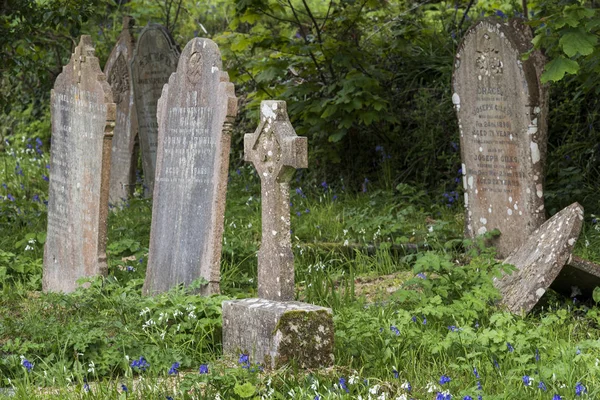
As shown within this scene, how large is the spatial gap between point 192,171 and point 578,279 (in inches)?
103

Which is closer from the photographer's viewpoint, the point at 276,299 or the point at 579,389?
the point at 579,389

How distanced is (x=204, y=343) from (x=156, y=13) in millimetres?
9621

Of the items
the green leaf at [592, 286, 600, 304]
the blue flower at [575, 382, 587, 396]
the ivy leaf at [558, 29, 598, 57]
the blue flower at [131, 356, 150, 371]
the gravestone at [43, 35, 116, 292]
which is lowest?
the blue flower at [131, 356, 150, 371]

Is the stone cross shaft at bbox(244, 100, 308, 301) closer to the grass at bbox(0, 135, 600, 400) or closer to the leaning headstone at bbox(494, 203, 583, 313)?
the grass at bbox(0, 135, 600, 400)

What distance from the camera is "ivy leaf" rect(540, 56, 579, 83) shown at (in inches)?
248

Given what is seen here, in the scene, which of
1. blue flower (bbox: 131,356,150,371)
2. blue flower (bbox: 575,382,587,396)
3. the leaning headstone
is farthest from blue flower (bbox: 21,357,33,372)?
the leaning headstone

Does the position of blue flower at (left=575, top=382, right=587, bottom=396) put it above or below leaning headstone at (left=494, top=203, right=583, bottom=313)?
below

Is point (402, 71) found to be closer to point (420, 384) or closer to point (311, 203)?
point (311, 203)

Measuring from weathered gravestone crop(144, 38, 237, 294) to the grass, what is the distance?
1.00 feet

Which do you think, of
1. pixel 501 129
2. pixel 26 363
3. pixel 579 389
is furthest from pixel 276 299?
pixel 501 129

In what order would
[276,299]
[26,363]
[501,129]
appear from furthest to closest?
[501,129], [276,299], [26,363]

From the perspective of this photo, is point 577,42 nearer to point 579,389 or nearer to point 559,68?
point 559,68

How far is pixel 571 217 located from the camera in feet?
19.5

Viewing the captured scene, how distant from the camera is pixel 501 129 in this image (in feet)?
25.5
